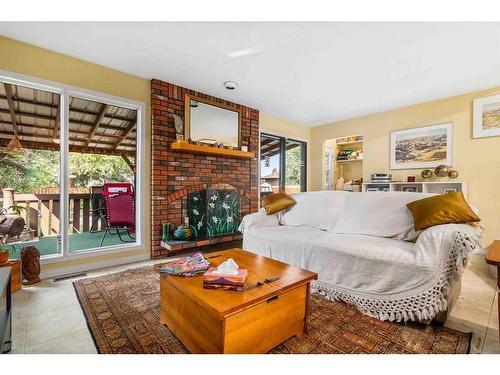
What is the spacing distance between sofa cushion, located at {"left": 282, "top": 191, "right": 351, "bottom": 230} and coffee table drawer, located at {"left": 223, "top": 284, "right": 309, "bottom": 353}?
1.39m

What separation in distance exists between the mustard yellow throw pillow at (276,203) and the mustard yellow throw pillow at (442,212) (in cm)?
137

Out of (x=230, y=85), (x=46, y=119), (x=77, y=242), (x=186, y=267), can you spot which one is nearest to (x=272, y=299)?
(x=186, y=267)

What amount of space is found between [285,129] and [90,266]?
4.03 m

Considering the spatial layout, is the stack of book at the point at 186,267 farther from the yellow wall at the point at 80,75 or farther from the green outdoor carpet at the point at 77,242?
the green outdoor carpet at the point at 77,242

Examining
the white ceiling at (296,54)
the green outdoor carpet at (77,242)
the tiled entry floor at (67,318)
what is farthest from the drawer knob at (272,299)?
the green outdoor carpet at (77,242)

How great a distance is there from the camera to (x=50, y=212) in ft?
12.8

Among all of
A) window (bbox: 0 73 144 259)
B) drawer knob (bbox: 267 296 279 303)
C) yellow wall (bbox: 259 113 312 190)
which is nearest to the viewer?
drawer knob (bbox: 267 296 279 303)

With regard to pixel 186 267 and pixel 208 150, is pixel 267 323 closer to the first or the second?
pixel 186 267

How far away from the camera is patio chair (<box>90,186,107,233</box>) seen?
4453 millimetres

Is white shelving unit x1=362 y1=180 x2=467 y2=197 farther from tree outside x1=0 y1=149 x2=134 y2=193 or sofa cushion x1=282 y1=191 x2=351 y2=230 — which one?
tree outside x1=0 y1=149 x2=134 y2=193

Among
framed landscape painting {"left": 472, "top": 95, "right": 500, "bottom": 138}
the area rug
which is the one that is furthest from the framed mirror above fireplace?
framed landscape painting {"left": 472, "top": 95, "right": 500, "bottom": 138}

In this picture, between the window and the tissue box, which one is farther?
the window

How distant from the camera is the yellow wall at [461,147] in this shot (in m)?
3.34
